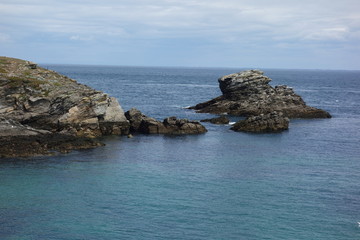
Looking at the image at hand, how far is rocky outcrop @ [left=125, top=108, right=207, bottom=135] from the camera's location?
8869 centimetres

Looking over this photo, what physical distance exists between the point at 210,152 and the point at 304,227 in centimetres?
3242

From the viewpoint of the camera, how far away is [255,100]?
386ft

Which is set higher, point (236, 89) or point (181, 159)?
point (236, 89)

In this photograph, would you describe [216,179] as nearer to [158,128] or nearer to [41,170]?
[41,170]

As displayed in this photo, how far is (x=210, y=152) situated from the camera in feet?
243

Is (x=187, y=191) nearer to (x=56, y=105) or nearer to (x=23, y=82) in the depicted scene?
(x=56, y=105)

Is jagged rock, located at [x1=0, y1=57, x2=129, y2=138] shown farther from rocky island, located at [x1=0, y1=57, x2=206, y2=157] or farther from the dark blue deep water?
the dark blue deep water

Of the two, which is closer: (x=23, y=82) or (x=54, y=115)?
(x=54, y=115)

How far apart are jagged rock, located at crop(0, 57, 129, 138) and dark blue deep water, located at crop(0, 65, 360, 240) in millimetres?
5292

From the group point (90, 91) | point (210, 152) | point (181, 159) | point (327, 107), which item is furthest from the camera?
point (327, 107)

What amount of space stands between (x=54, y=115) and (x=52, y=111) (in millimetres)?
739

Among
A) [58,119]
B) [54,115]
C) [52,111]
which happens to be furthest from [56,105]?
[58,119]

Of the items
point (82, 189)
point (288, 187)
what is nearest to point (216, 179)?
point (288, 187)

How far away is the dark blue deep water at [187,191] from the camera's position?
4162 centimetres
